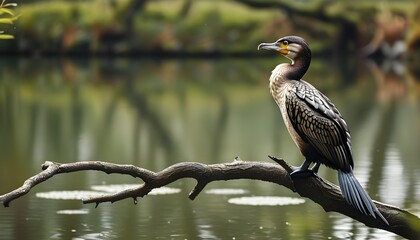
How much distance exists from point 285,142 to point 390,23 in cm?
3098

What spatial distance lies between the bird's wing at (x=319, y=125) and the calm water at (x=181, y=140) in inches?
92.4

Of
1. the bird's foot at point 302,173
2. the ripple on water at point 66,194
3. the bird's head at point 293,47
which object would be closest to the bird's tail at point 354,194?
Answer: the bird's foot at point 302,173

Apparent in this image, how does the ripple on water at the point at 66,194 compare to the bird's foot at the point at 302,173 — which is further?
the ripple on water at the point at 66,194

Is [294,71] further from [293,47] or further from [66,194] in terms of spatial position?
[66,194]

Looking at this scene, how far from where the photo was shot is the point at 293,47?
8.43 meters

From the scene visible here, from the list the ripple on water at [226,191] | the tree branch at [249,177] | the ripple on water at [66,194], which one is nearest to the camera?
the tree branch at [249,177]

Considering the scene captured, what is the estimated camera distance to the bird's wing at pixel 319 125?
27.0 ft

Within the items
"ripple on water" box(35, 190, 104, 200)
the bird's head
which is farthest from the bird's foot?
"ripple on water" box(35, 190, 104, 200)

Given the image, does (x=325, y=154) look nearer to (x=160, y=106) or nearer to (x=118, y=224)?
(x=118, y=224)

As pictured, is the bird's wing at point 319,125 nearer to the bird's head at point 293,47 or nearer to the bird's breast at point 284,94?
the bird's breast at point 284,94

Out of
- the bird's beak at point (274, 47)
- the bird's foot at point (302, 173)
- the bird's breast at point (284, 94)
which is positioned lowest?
the bird's foot at point (302, 173)

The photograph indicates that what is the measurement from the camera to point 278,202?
12.8 meters

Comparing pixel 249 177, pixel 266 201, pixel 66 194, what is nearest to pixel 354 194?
pixel 249 177

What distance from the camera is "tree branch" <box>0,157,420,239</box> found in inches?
312
